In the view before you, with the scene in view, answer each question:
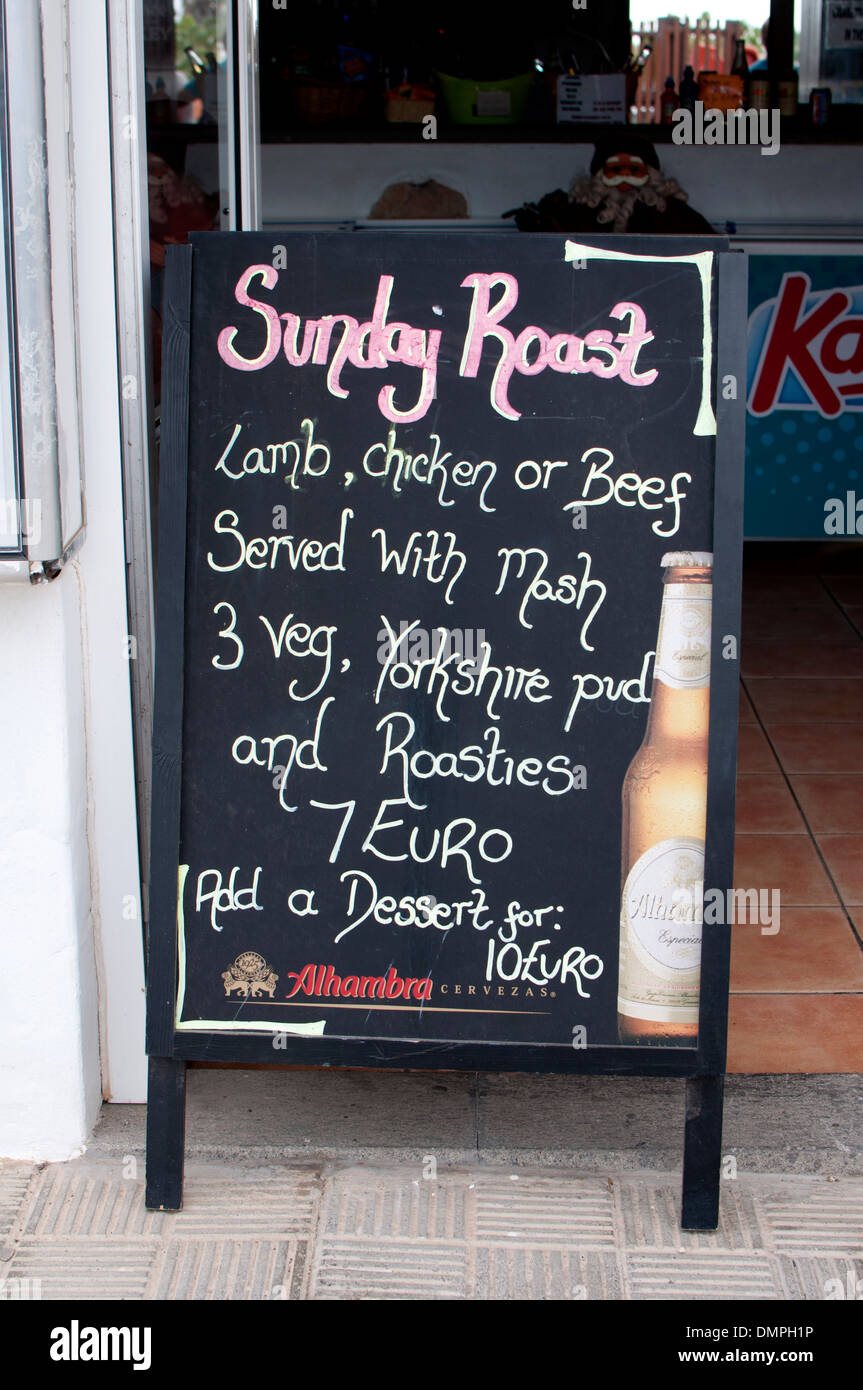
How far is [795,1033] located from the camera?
2.86 m

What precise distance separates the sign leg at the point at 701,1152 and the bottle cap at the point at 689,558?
856 millimetres

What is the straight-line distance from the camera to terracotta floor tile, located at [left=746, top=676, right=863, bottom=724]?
4570 millimetres

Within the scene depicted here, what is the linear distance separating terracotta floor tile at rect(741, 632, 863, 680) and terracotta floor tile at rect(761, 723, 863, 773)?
1.63 ft

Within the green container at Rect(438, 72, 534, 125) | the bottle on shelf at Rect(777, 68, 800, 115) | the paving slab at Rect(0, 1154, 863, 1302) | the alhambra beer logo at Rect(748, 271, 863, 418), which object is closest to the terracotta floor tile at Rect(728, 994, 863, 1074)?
the paving slab at Rect(0, 1154, 863, 1302)

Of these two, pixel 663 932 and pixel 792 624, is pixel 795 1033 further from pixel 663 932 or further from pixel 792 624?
pixel 792 624

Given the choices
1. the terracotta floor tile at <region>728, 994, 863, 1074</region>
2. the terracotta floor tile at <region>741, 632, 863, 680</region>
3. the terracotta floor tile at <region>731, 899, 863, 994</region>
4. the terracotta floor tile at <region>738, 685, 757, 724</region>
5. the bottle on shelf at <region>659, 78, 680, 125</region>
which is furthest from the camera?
the bottle on shelf at <region>659, 78, 680, 125</region>

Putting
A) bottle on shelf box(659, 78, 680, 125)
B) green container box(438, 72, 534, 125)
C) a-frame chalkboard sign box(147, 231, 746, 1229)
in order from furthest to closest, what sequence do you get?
1. bottle on shelf box(659, 78, 680, 125)
2. green container box(438, 72, 534, 125)
3. a-frame chalkboard sign box(147, 231, 746, 1229)

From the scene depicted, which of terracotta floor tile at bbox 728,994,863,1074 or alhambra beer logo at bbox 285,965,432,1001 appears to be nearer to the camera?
alhambra beer logo at bbox 285,965,432,1001

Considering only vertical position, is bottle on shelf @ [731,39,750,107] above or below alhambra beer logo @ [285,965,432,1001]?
above

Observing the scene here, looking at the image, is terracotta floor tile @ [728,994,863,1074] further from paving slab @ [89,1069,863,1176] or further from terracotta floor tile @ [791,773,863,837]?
terracotta floor tile @ [791,773,863,837]

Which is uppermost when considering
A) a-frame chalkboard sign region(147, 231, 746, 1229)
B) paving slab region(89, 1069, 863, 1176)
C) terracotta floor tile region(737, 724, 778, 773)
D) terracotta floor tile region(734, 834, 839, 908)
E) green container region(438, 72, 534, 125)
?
green container region(438, 72, 534, 125)

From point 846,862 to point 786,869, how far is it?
0.18 meters

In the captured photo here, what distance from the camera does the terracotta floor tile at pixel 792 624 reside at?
5.32 m
